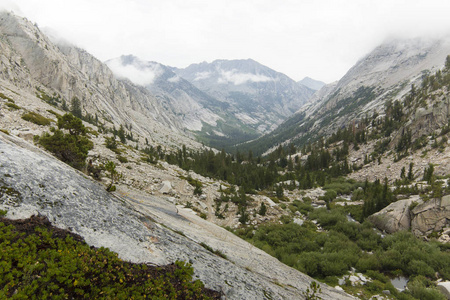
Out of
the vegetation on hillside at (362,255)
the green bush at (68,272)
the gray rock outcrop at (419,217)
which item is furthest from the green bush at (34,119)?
the gray rock outcrop at (419,217)

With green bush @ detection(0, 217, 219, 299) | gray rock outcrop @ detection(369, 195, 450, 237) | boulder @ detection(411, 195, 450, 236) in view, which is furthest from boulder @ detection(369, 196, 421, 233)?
green bush @ detection(0, 217, 219, 299)

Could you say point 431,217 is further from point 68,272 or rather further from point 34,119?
point 34,119

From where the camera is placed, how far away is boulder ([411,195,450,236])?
21.9 m

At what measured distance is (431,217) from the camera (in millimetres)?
22562

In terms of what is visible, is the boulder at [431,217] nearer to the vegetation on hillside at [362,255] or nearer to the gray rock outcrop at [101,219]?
the vegetation on hillside at [362,255]

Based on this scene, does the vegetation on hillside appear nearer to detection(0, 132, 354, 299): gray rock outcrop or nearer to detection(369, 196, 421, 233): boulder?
detection(369, 196, 421, 233): boulder

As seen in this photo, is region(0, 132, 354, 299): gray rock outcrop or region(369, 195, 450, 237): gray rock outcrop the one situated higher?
region(369, 195, 450, 237): gray rock outcrop

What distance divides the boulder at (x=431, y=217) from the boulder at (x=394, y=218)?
0.70 metres

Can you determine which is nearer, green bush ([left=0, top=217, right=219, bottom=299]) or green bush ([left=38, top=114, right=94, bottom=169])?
green bush ([left=0, top=217, right=219, bottom=299])

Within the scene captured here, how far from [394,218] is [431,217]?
325 cm

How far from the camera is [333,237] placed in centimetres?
2117

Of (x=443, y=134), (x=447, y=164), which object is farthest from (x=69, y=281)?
(x=443, y=134)

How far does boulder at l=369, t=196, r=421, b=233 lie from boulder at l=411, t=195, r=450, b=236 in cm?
70

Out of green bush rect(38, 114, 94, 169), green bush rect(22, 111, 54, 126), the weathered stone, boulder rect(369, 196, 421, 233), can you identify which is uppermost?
boulder rect(369, 196, 421, 233)
